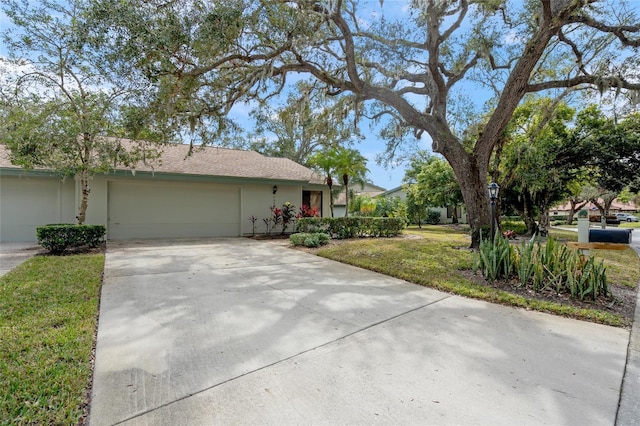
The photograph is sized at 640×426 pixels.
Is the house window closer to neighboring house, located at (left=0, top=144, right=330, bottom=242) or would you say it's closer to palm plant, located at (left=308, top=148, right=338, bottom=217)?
neighboring house, located at (left=0, top=144, right=330, bottom=242)

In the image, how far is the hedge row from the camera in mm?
12305

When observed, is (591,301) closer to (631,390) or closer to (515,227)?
(631,390)

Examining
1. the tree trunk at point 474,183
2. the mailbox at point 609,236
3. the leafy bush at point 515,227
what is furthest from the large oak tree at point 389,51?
the leafy bush at point 515,227

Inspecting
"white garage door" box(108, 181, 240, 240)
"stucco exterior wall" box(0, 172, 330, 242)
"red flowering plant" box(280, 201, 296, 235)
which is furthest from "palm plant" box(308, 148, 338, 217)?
"white garage door" box(108, 181, 240, 240)

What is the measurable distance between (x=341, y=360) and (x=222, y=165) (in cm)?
1284

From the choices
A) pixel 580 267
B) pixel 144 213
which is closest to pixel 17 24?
pixel 144 213

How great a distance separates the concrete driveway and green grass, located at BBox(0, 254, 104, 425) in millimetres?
162

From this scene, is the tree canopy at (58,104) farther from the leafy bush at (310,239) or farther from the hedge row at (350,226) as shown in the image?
the hedge row at (350,226)

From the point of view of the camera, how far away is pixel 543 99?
13.2 m

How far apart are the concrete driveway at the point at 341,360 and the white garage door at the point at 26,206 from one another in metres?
9.29

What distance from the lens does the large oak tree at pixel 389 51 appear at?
6402mm

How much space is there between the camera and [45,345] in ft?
9.68

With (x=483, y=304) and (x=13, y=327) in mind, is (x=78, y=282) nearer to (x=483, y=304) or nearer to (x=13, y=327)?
(x=13, y=327)

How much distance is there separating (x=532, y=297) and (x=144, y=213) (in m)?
12.9
